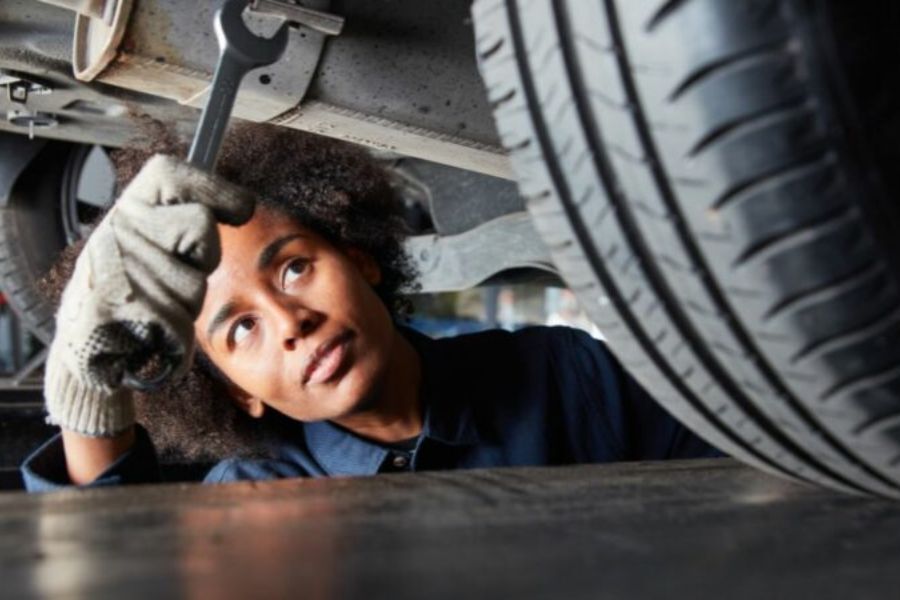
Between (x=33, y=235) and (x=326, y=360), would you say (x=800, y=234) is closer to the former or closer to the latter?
(x=326, y=360)

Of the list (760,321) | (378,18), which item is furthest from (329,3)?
(760,321)

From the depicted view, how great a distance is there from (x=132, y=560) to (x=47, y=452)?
1.92 feet

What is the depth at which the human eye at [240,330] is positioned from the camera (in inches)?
45.1

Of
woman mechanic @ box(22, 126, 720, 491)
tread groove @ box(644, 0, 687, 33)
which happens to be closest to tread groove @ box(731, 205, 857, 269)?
tread groove @ box(644, 0, 687, 33)

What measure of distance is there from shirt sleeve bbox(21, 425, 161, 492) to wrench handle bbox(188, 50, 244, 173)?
336 mm

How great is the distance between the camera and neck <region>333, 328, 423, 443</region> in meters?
1.21

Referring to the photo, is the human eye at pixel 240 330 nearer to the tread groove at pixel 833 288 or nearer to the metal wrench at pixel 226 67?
the metal wrench at pixel 226 67

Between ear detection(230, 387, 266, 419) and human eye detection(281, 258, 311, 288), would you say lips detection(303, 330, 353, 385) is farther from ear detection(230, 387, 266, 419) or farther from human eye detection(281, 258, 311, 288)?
ear detection(230, 387, 266, 419)

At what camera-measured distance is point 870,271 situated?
49 centimetres

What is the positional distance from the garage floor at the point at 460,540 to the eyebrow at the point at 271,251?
16.3 inches

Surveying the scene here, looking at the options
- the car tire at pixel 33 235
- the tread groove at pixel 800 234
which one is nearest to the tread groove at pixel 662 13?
the tread groove at pixel 800 234

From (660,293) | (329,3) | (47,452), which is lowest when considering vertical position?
(47,452)

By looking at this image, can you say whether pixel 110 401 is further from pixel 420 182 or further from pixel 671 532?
pixel 420 182

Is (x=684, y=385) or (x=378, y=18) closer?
(x=684, y=385)
